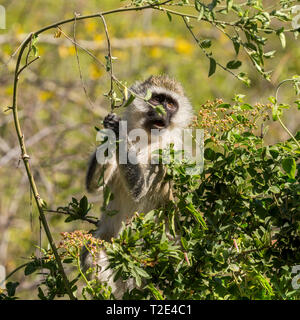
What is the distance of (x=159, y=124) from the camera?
5074 mm

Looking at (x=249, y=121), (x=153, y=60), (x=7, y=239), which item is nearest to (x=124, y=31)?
(x=153, y=60)

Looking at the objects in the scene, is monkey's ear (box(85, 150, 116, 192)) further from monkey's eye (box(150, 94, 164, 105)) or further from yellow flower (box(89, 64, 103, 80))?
yellow flower (box(89, 64, 103, 80))

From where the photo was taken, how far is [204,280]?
306cm

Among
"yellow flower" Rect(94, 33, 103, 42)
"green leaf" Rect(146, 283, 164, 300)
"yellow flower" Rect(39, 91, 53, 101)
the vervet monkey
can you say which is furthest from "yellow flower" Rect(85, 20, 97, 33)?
"green leaf" Rect(146, 283, 164, 300)

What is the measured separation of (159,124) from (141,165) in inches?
22.6

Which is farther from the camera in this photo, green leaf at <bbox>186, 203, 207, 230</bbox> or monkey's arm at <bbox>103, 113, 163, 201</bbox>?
monkey's arm at <bbox>103, 113, 163, 201</bbox>

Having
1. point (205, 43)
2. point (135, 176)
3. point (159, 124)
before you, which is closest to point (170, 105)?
point (159, 124)

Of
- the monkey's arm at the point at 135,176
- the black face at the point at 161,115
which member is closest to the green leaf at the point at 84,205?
the monkey's arm at the point at 135,176

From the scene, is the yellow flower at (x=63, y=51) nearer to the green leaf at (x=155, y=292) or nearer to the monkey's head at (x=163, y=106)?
the monkey's head at (x=163, y=106)

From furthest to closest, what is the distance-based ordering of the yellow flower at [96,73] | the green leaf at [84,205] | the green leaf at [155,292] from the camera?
the yellow flower at [96,73] < the green leaf at [84,205] < the green leaf at [155,292]

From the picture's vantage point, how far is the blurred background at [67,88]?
724 centimetres

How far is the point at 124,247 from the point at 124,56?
6111 millimetres

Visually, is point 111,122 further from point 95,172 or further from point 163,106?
point 163,106

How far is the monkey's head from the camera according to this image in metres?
5.12
